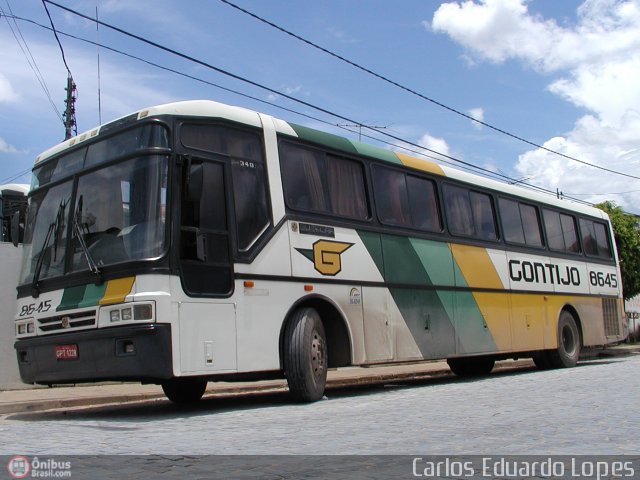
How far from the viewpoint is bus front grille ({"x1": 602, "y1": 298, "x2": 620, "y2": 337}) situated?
55.5 ft

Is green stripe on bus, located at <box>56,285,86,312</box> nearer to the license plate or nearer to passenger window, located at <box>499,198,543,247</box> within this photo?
the license plate

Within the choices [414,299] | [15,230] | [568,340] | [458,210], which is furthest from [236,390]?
[568,340]

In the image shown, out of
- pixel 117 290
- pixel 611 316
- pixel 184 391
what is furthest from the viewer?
pixel 611 316

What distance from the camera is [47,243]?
8703 mm

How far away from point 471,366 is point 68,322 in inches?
375

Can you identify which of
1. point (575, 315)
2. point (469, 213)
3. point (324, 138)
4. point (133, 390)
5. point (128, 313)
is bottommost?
point (133, 390)

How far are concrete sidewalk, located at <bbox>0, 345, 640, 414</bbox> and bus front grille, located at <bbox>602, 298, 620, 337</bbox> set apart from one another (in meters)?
3.83

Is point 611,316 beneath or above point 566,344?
above

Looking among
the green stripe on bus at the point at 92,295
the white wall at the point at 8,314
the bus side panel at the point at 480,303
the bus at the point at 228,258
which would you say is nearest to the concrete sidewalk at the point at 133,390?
the white wall at the point at 8,314

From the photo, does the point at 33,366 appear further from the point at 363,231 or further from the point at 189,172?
the point at 363,231

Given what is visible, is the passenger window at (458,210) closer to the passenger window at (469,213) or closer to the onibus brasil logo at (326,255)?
the passenger window at (469,213)

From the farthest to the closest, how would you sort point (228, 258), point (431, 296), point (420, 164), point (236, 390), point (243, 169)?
point (236, 390)
point (420, 164)
point (431, 296)
point (243, 169)
point (228, 258)

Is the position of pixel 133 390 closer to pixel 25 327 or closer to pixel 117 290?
pixel 25 327

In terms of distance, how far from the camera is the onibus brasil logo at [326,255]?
9.33m
